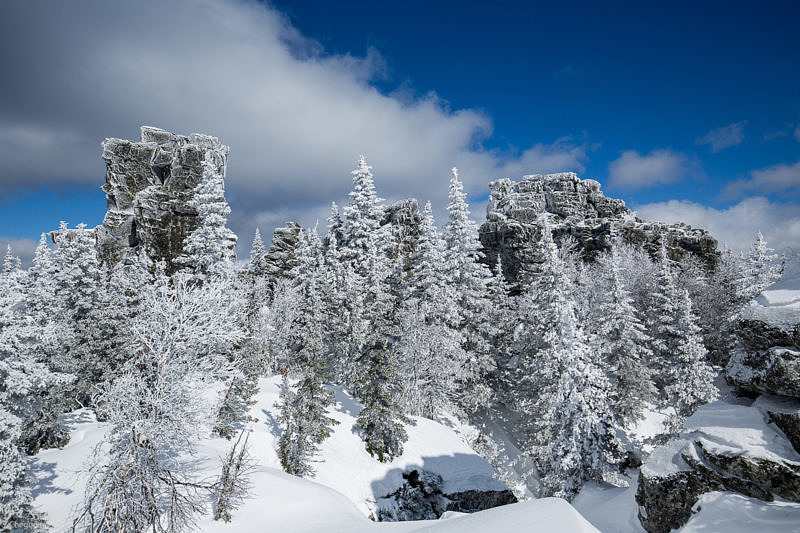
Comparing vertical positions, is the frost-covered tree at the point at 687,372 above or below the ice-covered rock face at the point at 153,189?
below

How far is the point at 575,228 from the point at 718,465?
45.6m

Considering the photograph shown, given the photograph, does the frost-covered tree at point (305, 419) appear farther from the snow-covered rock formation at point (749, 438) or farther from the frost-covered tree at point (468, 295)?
the snow-covered rock formation at point (749, 438)

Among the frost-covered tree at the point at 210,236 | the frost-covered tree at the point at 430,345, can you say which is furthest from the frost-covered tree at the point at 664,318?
the frost-covered tree at the point at 210,236

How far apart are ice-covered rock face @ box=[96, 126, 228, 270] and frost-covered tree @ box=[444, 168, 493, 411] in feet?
65.9

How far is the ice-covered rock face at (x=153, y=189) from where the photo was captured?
31.1 meters

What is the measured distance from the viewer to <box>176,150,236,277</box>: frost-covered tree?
26.3 metres

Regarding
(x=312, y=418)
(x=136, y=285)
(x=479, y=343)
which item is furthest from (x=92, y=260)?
(x=479, y=343)

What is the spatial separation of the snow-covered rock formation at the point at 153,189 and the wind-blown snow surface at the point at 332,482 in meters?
13.9

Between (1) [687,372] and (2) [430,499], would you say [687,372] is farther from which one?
(2) [430,499]

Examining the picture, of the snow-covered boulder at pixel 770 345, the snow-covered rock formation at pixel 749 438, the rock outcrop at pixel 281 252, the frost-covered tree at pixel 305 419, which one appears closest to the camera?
the snow-covered rock formation at pixel 749 438

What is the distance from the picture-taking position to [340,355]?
101 feet

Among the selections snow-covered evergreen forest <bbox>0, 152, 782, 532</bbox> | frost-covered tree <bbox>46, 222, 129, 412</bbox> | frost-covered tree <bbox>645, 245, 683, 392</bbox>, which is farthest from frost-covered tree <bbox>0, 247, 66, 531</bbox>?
frost-covered tree <bbox>645, 245, 683, 392</bbox>

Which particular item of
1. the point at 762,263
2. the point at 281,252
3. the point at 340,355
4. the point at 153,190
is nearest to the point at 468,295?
the point at 340,355

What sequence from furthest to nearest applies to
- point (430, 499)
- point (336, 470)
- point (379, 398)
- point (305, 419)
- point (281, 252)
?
point (281, 252)
point (379, 398)
point (430, 499)
point (336, 470)
point (305, 419)
